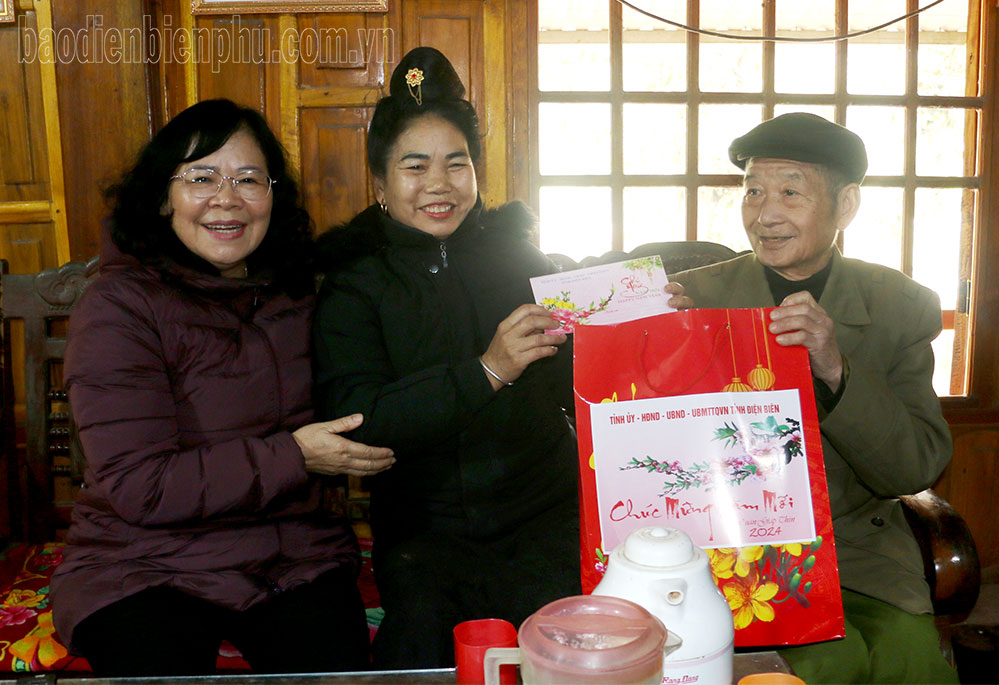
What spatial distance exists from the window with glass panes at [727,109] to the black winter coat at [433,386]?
3.26 feet

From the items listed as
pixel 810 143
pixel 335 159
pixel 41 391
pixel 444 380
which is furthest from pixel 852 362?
pixel 41 391

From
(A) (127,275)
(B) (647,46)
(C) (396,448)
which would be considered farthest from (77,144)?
(B) (647,46)

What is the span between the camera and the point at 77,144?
92.7 inches

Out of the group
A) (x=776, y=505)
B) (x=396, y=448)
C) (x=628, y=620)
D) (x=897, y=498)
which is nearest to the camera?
(x=628, y=620)

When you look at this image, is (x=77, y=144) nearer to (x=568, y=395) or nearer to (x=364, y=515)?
(x=364, y=515)

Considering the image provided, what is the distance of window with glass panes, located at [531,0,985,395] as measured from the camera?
2.54 m

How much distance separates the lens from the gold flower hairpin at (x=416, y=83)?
1.64m

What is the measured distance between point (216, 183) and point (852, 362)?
1352 mm

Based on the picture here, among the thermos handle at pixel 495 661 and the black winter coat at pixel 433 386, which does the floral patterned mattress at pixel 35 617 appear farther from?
the thermos handle at pixel 495 661

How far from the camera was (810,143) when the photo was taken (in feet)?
5.05

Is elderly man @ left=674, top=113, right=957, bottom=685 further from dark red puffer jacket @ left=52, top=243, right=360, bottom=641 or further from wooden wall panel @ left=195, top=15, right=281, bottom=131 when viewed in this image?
wooden wall panel @ left=195, top=15, right=281, bottom=131

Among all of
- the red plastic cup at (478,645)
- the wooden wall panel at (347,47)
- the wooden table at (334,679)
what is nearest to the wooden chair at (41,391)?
the wooden wall panel at (347,47)

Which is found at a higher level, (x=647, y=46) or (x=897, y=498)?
(x=647, y=46)

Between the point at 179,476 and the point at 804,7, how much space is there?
8.18 ft
